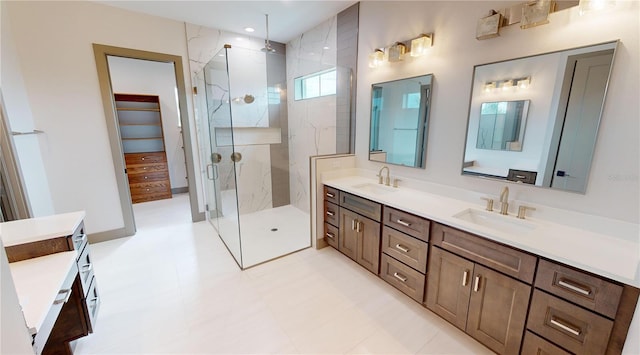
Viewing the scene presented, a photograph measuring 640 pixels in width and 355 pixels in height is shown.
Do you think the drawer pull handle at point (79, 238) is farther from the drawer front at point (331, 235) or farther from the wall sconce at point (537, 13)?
the wall sconce at point (537, 13)

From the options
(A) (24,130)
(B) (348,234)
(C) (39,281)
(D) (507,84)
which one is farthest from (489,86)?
(A) (24,130)

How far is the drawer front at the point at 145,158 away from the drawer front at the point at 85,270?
3.46m

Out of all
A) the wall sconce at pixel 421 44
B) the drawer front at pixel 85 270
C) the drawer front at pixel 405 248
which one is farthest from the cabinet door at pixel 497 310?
the drawer front at pixel 85 270

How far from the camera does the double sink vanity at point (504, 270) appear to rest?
3.82ft

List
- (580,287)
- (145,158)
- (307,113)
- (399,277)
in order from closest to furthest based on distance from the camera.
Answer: (580,287) → (399,277) → (307,113) → (145,158)

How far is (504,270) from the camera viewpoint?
1457 mm

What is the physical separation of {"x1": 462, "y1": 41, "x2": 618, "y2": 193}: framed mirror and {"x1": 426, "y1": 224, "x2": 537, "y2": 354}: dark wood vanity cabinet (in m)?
0.64

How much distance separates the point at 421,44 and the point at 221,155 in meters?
2.63

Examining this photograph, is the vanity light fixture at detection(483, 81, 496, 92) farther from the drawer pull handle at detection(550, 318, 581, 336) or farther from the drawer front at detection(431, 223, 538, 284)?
the drawer pull handle at detection(550, 318, 581, 336)

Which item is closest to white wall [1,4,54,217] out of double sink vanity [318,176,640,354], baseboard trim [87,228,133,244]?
baseboard trim [87,228,133,244]

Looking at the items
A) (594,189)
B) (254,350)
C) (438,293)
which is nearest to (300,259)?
(254,350)

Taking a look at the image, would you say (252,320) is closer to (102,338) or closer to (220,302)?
(220,302)

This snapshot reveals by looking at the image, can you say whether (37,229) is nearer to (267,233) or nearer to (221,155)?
(221,155)

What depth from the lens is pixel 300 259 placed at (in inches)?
109
